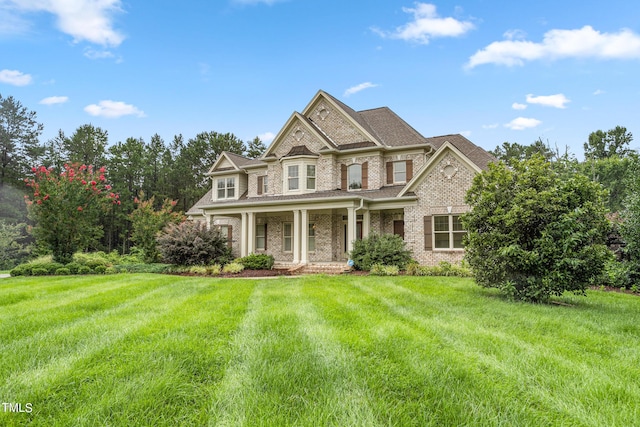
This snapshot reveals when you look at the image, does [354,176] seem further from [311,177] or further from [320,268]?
[320,268]

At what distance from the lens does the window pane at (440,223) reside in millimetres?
15109

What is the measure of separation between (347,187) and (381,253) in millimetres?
5205

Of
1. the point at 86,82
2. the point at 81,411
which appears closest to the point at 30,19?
the point at 86,82

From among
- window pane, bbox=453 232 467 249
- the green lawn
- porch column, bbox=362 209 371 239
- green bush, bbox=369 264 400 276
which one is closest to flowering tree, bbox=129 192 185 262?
porch column, bbox=362 209 371 239

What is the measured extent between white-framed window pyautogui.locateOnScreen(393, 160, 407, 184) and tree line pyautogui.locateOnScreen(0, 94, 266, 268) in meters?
26.5

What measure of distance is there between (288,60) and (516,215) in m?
13.0

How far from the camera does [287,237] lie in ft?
64.7

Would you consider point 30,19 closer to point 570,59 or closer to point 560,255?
point 560,255

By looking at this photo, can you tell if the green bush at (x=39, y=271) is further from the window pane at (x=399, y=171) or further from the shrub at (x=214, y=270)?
the window pane at (x=399, y=171)

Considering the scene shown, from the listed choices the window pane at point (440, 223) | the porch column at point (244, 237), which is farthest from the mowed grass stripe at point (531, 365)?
the porch column at point (244, 237)

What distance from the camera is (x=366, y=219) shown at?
16812 mm

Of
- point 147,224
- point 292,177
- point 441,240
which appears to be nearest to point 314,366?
point 441,240

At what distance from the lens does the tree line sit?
33969mm

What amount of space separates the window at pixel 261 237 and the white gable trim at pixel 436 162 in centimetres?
832
